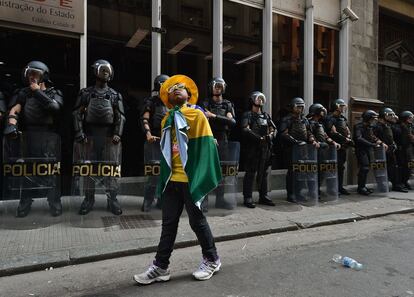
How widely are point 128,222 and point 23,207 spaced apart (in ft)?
4.99

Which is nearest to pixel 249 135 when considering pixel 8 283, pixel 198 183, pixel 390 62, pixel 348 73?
pixel 198 183

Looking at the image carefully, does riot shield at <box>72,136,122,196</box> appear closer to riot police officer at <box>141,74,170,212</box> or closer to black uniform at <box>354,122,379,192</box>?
riot police officer at <box>141,74,170,212</box>

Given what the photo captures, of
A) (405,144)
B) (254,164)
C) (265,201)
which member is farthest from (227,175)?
(405,144)

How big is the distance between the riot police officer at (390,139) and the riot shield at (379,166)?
51 cm

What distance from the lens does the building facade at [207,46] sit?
695cm

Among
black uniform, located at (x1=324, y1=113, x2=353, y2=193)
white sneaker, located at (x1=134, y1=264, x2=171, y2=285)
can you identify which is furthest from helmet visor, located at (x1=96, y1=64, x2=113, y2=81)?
black uniform, located at (x1=324, y1=113, x2=353, y2=193)

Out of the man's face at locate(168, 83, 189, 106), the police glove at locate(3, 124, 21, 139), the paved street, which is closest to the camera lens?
the paved street

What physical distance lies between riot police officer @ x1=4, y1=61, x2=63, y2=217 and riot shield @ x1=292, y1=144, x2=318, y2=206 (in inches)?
175

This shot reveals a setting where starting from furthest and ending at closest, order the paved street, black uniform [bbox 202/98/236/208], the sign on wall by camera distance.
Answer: black uniform [bbox 202/98/236/208], the sign on wall, the paved street

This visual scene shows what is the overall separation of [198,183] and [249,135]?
11.8 ft

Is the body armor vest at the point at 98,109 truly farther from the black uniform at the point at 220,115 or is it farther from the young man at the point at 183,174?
the young man at the point at 183,174

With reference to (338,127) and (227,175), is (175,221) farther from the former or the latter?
(338,127)

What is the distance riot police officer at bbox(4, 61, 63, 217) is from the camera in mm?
5598

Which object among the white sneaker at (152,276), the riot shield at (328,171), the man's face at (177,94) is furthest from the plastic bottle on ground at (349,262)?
the riot shield at (328,171)
